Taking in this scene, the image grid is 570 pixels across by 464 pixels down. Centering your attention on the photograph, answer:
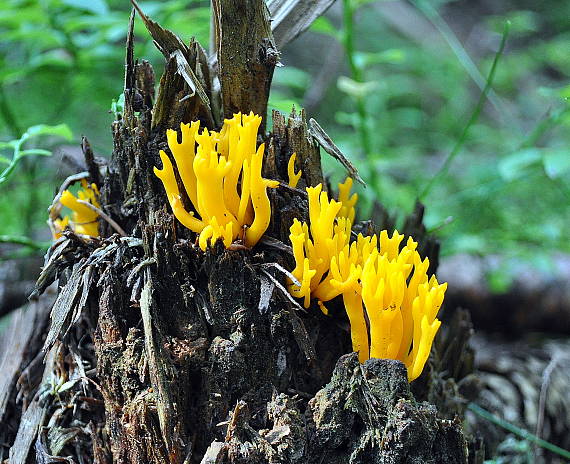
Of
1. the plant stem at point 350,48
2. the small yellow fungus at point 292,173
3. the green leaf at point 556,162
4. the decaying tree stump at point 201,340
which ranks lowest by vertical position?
the decaying tree stump at point 201,340

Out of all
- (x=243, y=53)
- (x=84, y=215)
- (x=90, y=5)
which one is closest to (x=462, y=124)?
(x=90, y=5)

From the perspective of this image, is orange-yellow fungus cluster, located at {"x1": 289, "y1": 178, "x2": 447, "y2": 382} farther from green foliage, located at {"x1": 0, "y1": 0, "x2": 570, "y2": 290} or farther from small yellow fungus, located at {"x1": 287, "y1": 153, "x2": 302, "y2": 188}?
green foliage, located at {"x1": 0, "y1": 0, "x2": 570, "y2": 290}

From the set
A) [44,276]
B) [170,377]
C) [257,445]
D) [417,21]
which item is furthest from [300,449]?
[417,21]

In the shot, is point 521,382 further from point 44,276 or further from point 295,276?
point 44,276

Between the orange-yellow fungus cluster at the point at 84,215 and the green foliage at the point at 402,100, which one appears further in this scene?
the green foliage at the point at 402,100

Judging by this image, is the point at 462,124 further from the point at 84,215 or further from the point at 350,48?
the point at 84,215

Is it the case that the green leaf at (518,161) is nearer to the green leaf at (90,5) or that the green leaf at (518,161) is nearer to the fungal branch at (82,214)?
the fungal branch at (82,214)

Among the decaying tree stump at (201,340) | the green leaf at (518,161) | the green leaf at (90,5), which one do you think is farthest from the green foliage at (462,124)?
the decaying tree stump at (201,340)

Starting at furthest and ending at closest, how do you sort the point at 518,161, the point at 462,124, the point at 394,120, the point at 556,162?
the point at 462,124 < the point at 394,120 < the point at 518,161 < the point at 556,162
